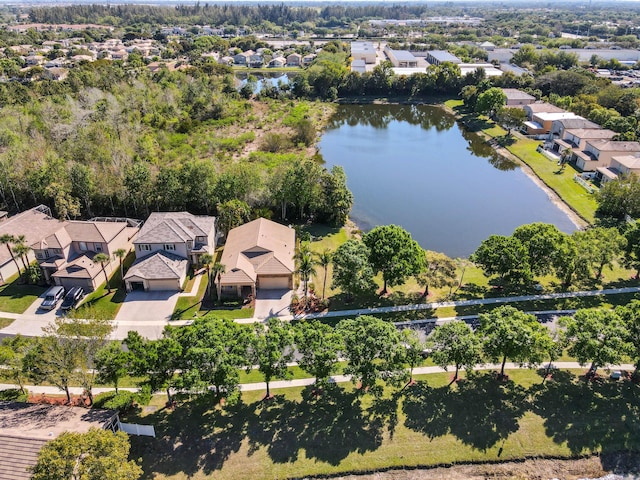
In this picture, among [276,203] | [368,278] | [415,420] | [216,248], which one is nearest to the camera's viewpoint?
[415,420]

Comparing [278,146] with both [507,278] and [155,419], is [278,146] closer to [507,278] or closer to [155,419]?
[507,278]

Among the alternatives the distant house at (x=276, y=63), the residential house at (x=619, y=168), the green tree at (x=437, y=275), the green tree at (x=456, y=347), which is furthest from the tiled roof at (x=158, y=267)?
the distant house at (x=276, y=63)

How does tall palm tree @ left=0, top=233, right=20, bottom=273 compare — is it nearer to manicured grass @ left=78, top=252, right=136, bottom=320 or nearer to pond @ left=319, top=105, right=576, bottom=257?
manicured grass @ left=78, top=252, right=136, bottom=320

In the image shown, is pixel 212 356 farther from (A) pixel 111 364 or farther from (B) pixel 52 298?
(B) pixel 52 298

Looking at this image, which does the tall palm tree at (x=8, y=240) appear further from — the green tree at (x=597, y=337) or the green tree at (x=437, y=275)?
the green tree at (x=597, y=337)

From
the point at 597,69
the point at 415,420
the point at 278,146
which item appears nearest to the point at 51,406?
the point at 415,420
